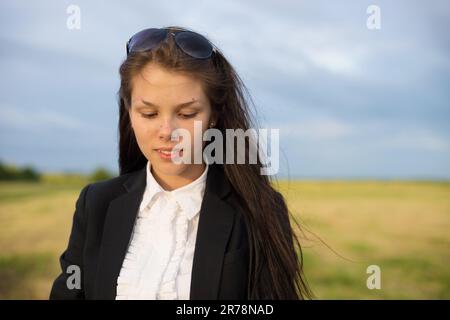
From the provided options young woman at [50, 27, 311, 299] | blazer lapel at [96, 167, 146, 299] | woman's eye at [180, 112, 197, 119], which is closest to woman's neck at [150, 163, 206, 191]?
young woman at [50, 27, 311, 299]

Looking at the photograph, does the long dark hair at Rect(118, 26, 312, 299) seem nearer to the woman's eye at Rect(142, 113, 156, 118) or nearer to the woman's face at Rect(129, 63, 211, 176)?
the woman's face at Rect(129, 63, 211, 176)

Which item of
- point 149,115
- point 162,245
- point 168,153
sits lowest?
point 162,245

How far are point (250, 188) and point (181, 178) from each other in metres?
0.40

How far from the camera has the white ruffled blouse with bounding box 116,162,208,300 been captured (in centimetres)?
256

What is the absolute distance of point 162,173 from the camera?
281cm

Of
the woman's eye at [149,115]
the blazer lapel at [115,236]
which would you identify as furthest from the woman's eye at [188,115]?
the blazer lapel at [115,236]

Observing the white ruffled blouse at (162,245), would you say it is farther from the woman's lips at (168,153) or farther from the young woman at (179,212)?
the woman's lips at (168,153)

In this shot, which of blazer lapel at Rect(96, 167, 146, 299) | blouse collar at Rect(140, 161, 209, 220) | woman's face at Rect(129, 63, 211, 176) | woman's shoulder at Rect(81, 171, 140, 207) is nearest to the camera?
woman's face at Rect(129, 63, 211, 176)

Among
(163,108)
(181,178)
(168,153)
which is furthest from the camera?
(181,178)

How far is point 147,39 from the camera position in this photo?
107 inches

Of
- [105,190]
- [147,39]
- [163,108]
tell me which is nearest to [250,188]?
[163,108]

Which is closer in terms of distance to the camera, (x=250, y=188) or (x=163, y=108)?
(x=163, y=108)

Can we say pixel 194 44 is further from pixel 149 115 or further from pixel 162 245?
pixel 162 245
